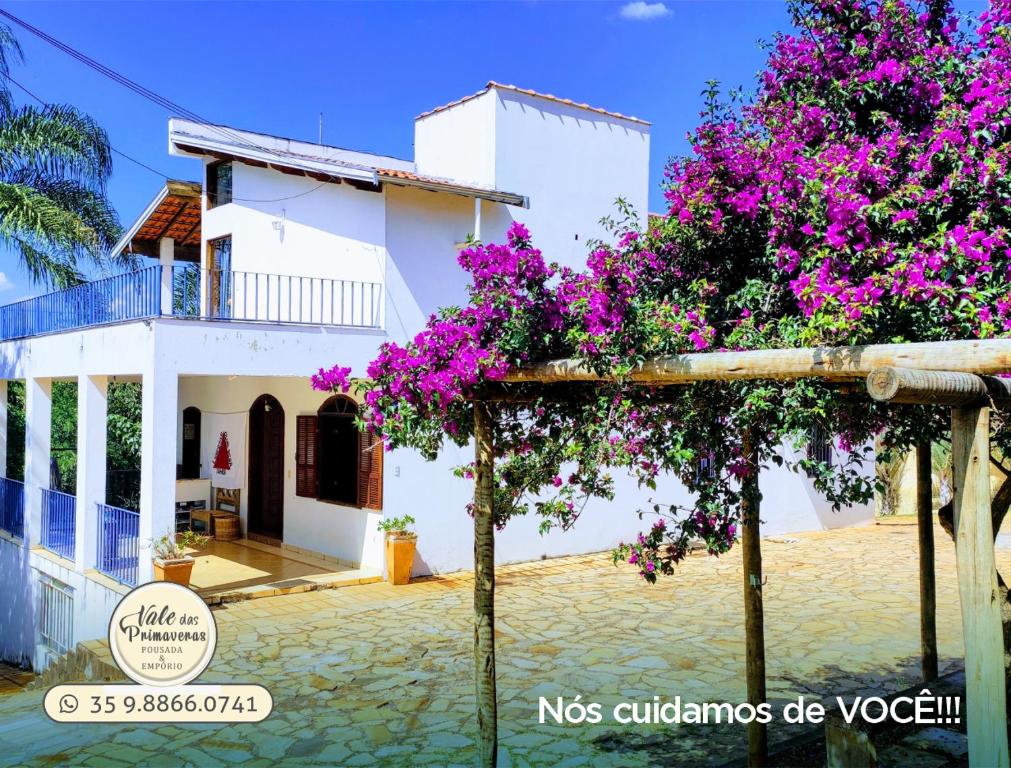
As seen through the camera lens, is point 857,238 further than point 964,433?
Yes

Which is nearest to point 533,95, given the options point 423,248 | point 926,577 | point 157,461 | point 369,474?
point 423,248

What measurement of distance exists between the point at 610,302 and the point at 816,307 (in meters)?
1.04

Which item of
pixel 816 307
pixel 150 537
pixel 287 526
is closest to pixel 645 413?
pixel 816 307

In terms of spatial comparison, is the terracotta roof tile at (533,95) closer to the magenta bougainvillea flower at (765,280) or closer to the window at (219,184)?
the window at (219,184)

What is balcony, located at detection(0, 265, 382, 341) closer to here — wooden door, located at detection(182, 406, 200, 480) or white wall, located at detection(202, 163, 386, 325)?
white wall, located at detection(202, 163, 386, 325)

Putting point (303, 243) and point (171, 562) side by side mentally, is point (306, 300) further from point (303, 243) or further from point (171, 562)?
point (171, 562)

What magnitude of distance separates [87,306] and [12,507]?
5824 mm

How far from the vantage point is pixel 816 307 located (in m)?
4.22

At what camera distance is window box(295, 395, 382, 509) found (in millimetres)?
13461

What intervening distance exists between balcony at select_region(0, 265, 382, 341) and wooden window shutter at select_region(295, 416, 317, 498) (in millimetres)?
2202

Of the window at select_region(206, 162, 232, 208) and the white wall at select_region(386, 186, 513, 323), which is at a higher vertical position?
the window at select_region(206, 162, 232, 208)

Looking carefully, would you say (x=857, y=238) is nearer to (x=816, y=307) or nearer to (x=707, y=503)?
(x=816, y=307)

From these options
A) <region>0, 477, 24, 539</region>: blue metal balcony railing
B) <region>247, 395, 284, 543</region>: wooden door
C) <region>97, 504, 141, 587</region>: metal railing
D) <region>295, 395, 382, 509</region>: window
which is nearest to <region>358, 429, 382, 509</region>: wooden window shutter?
<region>295, 395, 382, 509</region>: window

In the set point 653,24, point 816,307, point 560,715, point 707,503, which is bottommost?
point 560,715
